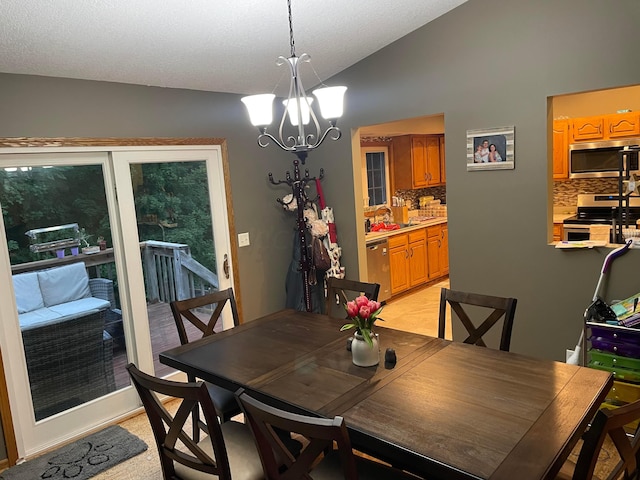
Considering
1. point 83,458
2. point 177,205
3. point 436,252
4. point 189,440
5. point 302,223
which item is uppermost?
point 177,205

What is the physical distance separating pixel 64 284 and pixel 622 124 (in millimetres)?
5331

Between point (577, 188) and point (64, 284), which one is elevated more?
point (577, 188)

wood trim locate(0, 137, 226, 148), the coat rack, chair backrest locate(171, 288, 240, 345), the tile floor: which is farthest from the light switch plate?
the tile floor

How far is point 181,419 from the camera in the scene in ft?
5.94

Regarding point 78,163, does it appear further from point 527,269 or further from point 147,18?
point 527,269

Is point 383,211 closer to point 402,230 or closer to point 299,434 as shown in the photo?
point 402,230

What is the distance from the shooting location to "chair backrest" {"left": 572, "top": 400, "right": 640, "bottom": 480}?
1.30m

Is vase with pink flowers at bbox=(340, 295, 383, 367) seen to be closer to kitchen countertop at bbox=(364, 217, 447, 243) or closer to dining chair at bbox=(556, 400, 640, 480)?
dining chair at bbox=(556, 400, 640, 480)

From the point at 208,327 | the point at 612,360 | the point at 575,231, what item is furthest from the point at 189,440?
the point at 575,231

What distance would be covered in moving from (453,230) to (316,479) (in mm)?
2406

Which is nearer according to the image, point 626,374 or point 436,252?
point 626,374

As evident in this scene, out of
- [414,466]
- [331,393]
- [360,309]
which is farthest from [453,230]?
[414,466]

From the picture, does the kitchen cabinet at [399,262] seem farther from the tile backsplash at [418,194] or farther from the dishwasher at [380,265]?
the tile backsplash at [418,194]

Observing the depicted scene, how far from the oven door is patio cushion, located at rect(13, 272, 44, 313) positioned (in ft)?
16.0
